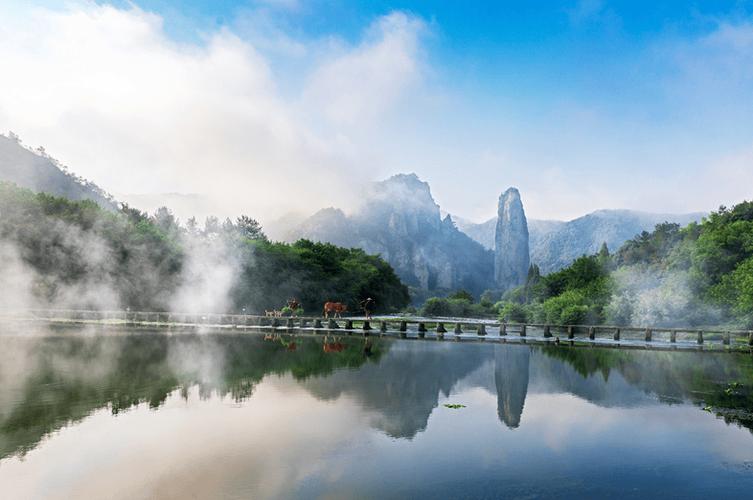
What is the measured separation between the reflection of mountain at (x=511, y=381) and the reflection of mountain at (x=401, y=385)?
1.65 m

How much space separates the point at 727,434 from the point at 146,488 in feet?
53.6

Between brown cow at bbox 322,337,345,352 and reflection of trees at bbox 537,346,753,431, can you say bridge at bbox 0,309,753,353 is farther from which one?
brown cow at bbox 322,337,345,352

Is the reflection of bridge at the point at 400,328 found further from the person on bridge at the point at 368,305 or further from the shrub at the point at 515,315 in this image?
the shrub at the point at 515,315

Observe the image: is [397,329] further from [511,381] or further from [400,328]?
[511,381]

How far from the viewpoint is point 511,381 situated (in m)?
27.5

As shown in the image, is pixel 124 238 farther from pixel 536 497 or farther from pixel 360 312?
pixel 536 497

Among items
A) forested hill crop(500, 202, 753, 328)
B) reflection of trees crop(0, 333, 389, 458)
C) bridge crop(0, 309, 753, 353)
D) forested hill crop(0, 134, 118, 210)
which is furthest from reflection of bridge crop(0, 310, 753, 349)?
forested hill crop(0, 134, 118, 210)

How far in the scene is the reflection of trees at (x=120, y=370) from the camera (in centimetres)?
1693

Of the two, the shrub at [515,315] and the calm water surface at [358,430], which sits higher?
the shrub at [515,315]

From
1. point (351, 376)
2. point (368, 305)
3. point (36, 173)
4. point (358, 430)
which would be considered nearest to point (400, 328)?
point (351, 376)

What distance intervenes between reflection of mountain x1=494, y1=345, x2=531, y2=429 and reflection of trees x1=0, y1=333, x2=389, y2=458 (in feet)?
26.3

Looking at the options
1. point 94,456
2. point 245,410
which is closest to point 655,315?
point 245,410

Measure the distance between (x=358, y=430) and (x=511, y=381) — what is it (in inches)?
526

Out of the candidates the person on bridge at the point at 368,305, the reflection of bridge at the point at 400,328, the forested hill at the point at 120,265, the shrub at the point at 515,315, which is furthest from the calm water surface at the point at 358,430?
the shrub at the point at 515,315
